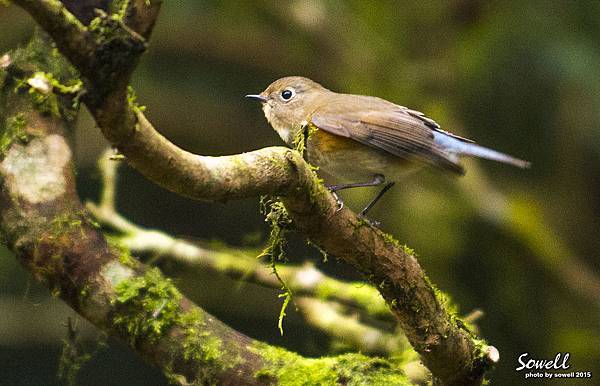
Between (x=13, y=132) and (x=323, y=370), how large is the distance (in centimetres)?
166

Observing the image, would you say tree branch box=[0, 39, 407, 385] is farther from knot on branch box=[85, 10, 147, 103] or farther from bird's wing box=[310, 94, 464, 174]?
knot on branch box=[85, 10, 147, 103]

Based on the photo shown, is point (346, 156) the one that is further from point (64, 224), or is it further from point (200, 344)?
point (64, 224)

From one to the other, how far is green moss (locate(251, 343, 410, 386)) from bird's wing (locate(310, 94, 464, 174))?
0.98 m

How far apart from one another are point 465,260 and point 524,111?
135 centimetres

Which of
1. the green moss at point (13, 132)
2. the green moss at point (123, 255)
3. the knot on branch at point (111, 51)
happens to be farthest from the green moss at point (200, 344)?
the knot on branch at point (111, 51)

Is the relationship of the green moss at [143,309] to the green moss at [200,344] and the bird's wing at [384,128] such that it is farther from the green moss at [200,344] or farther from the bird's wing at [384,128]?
the bird's wing at [384,128]

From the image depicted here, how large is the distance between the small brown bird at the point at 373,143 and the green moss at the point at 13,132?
1.29m

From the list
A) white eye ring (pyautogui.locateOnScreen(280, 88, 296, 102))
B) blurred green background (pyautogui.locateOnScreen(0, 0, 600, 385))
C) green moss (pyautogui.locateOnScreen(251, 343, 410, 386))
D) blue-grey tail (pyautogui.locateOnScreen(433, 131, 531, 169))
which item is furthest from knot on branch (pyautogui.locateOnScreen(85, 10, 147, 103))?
blurred green background (pyautogui.locateOnScreen(0, 0, 600, 385))

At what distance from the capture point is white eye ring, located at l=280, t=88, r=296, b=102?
190 inches

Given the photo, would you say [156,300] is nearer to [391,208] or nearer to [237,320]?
[237,320]

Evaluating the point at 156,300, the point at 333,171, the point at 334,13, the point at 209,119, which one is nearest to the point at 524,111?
the point at 334,13

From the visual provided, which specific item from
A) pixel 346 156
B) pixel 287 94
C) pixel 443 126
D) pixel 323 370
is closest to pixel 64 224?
pixel 323 370

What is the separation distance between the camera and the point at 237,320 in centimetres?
669

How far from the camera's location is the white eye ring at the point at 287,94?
15.9 ft
